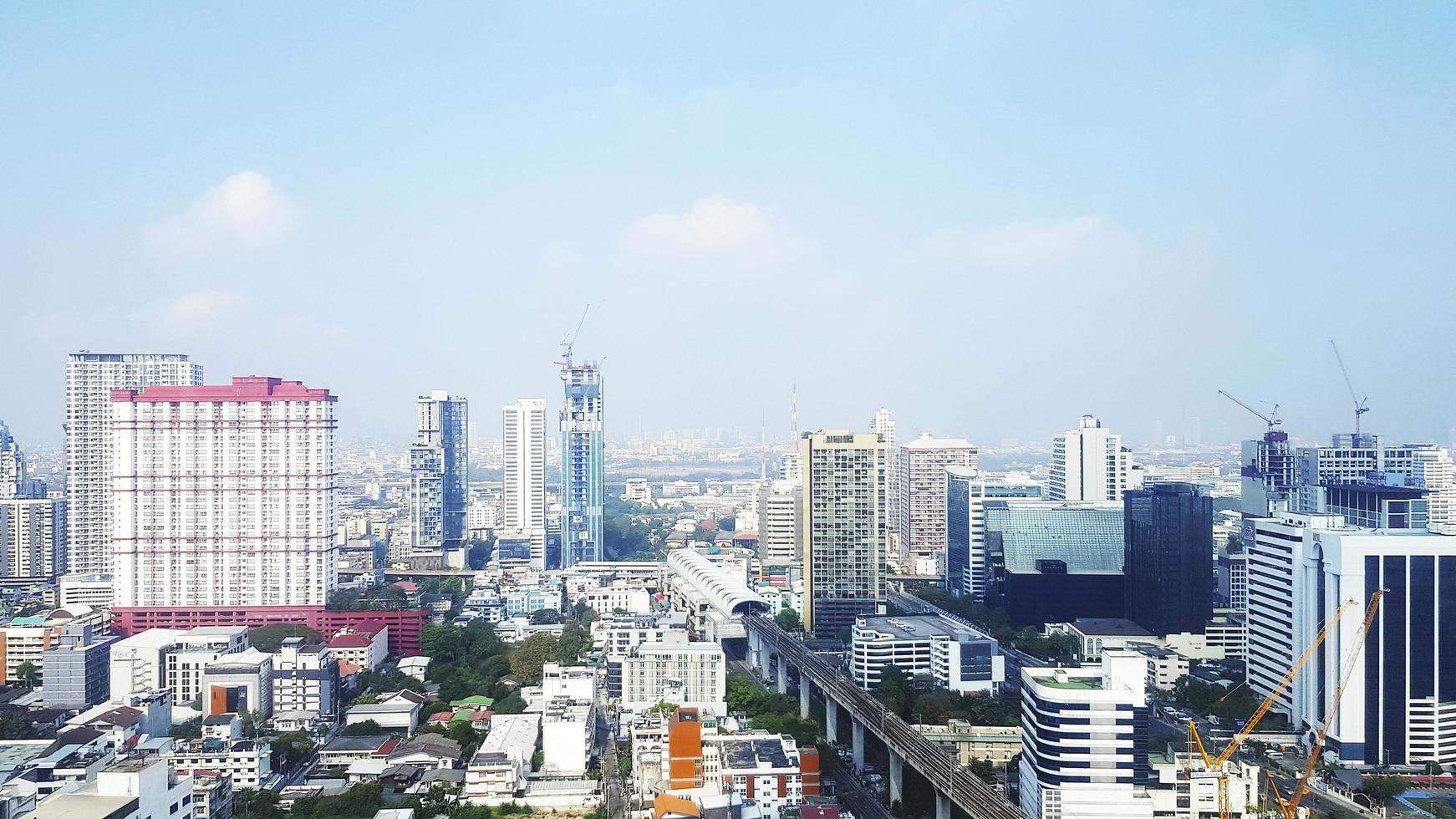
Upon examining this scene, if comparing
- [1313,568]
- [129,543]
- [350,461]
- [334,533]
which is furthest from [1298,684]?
[350,461]

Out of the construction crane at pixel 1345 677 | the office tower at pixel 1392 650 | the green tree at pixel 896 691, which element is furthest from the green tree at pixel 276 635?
the office tower at pixel 1392 650

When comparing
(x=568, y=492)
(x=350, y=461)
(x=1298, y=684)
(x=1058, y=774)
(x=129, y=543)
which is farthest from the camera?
(x=350, y=461)

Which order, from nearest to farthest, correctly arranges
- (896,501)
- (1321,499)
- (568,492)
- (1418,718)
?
(1418,718) < (1321,499) < (568,492) < (896,501)

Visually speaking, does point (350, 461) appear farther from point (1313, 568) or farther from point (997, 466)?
point (1313, 568)

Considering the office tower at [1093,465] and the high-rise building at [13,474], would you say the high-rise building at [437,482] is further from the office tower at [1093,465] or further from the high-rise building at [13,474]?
the office tower at [1093,465]

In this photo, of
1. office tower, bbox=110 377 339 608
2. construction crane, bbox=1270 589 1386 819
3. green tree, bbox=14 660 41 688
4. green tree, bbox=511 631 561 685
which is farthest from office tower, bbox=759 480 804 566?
construction crane, bbox=1270 589 1386 819

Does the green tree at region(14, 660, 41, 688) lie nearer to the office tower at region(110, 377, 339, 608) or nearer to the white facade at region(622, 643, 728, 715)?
the office tower at region(110, 377, 339, 608)

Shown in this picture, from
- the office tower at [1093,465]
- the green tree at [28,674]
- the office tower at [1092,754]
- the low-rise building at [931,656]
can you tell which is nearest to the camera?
the office tower at [1092,754]
